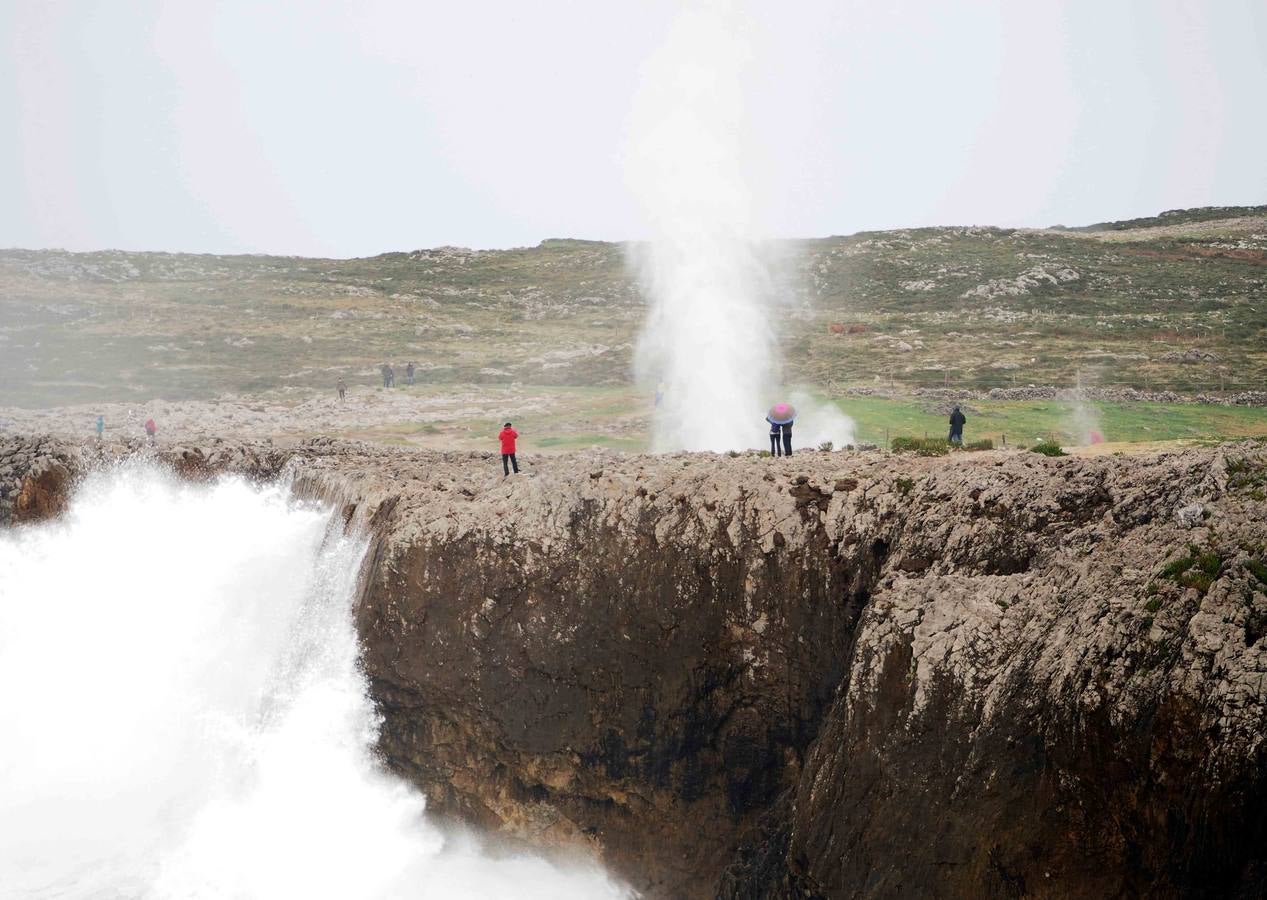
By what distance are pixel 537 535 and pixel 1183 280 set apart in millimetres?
60580

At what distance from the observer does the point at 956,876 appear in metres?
10.7

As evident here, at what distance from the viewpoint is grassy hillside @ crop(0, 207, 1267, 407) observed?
5041 cm

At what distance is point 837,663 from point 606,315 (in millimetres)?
62012

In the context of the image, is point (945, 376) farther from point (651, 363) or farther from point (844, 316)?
point (844, 316)

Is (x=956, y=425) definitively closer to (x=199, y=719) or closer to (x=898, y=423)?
(x=898, y=423)

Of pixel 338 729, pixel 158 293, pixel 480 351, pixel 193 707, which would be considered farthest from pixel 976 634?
pixel 158 293

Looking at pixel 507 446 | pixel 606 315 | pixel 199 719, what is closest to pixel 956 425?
pixel 507 446

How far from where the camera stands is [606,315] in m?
75.9

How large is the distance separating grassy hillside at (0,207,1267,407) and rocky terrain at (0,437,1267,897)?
26968 millimetres

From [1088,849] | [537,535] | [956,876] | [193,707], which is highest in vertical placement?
[537,535]

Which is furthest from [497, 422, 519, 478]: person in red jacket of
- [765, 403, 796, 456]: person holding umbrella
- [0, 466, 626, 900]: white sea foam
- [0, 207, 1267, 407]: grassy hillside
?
[0, 207, 1267, 407]: grassy hillside

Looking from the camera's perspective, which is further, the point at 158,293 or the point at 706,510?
the point at 158,293

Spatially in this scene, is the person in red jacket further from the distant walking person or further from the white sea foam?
the distant walking person

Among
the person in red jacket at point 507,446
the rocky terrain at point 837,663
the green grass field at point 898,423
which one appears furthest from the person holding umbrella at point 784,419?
the person in red jacket at point 507,446
